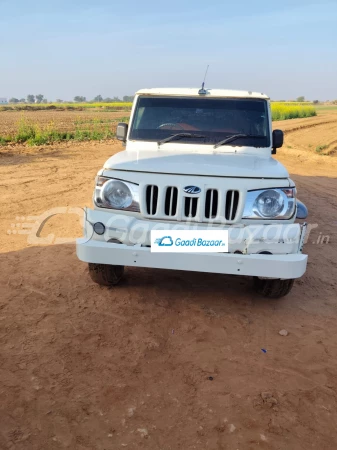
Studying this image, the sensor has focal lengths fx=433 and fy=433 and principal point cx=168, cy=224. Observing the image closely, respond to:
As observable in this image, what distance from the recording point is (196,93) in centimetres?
489

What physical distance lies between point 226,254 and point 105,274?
133 cm

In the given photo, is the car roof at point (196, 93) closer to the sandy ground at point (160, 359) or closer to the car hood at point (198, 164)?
the car hood at point (198, 164)

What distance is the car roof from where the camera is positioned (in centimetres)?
484

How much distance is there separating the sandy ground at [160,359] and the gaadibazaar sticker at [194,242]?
729 millimetres

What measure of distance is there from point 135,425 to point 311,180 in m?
9.75

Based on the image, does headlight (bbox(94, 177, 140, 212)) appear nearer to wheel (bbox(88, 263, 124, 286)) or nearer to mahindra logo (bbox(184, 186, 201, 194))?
mahindra logo (bbox(184, 186, 201, 194))

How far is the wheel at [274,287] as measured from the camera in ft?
13.3

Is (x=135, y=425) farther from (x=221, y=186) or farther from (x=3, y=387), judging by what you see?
(x=221, y=186)

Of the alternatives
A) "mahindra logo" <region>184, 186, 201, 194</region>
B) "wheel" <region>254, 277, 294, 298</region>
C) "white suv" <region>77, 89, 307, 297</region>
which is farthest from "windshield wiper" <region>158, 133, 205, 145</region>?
"wheel" <region>254, 277, 294, 298</region>

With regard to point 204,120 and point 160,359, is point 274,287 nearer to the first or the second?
point 160,359

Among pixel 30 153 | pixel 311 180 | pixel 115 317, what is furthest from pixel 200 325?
pixel 30 153

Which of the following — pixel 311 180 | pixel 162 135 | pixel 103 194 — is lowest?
Answer: pixel 311 180

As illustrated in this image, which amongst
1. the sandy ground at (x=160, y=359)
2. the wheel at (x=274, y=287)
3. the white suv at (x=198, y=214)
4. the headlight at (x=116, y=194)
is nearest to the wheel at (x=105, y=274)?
the sandy ground at (x=160, y=359)

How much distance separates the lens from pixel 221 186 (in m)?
3.53
